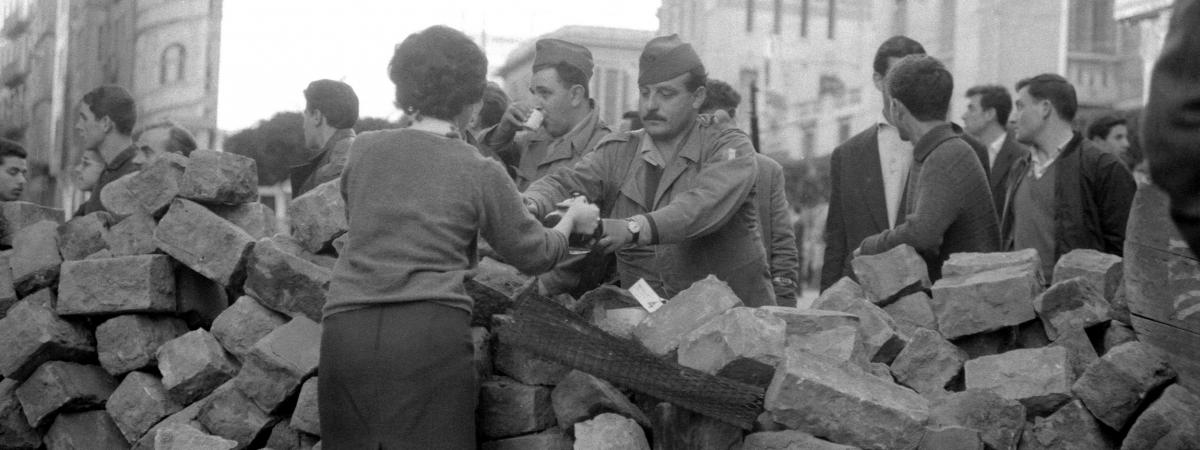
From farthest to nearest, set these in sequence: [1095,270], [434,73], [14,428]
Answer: [14,428] → [1095,270] → [434,73]

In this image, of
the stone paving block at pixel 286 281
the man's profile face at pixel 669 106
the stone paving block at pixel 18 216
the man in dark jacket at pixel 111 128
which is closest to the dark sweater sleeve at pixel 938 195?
the man's profile face at pixel 669 106

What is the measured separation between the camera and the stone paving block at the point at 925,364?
4734mm

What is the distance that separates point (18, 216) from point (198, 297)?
1.41 metres

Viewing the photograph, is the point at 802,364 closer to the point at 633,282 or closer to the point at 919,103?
the point at 633,282

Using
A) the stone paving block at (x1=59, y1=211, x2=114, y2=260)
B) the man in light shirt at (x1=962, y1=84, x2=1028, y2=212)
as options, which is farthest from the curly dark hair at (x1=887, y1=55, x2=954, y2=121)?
the stone paving block at (x1=59, y1=211, x2=114, y2=260)

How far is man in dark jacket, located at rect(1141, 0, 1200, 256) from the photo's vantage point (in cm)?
203

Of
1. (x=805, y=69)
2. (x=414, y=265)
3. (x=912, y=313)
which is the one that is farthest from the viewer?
(x=805, y=69)

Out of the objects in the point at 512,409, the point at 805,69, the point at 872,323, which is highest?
the point at 805,69

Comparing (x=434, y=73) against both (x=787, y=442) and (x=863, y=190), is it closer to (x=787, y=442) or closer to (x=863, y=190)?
(x=787, y=442)

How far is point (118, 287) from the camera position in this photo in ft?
18.6

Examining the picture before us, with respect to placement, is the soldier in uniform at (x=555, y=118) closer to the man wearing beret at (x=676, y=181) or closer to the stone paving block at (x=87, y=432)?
the man wearing beret at (x=676, y=181)

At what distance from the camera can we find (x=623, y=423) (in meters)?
4.02

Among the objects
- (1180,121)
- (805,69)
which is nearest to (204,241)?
(1180,121)

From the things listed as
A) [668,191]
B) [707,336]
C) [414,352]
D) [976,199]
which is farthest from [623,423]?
[976,199]
